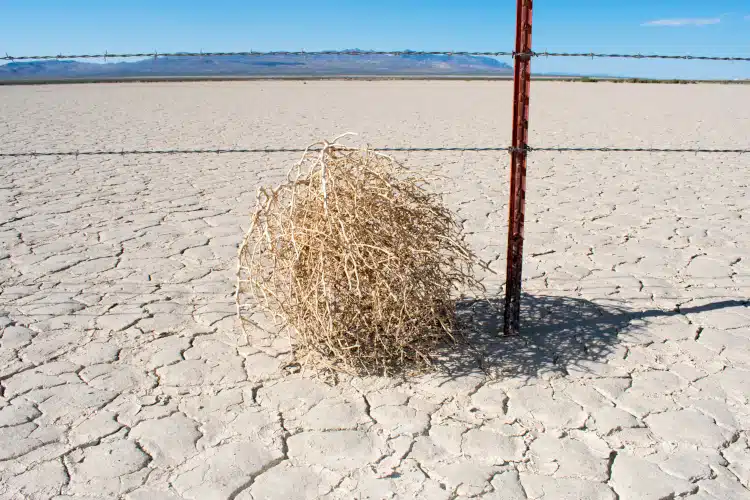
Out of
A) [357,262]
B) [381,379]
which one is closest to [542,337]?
[381,379]

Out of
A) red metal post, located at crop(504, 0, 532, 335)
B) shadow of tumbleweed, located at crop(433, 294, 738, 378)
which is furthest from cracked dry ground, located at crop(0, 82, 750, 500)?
red metal post, located at crop(504, 0, 532, 335)

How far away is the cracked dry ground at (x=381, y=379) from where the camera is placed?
2201 millimetres

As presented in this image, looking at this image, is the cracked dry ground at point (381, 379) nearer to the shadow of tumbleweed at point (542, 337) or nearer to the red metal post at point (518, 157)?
the shadow of tumbleweed at point (542, 337)

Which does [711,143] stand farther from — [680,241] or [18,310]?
[18,310]

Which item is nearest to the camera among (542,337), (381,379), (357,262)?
(357,262)

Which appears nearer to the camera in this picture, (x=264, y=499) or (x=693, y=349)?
(x=264, y=499)

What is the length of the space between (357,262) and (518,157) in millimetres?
736

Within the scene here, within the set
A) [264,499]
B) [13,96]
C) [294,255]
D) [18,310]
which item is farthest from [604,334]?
[13,96]

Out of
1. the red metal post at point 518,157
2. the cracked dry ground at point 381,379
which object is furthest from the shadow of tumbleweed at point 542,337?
the red metal post at point 518,157

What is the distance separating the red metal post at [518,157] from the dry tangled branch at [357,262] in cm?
21

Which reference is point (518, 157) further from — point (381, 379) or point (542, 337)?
point (381, 379)

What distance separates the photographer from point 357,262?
2.63m

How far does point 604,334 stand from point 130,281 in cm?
230

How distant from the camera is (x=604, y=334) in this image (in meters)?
3.15
